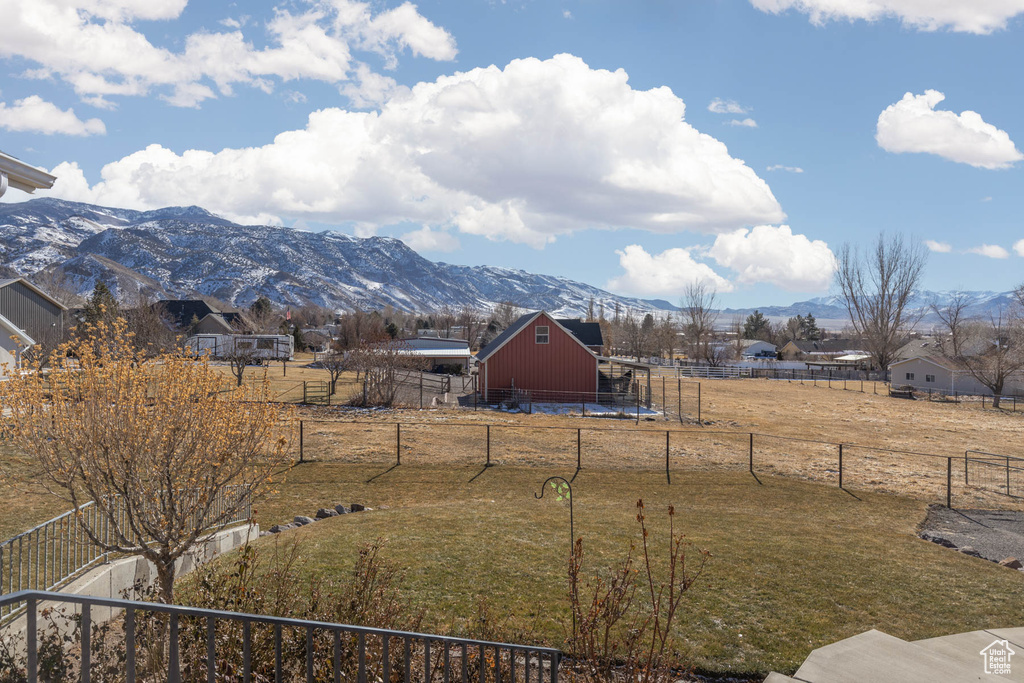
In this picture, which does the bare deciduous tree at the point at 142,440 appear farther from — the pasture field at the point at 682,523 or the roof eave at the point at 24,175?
the pasture field at the point at 682,523

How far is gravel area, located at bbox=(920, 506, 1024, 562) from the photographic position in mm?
11414

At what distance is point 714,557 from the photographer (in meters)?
9.65

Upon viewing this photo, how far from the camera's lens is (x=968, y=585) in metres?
8.86

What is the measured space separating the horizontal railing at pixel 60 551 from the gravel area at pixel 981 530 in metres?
12.4

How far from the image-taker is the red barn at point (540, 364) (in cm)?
3666

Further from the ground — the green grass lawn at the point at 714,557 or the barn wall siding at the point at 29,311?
the barn wall siding at the point at 29,311

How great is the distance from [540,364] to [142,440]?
3119 cm

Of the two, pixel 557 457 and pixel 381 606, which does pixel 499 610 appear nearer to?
pixel 381 606

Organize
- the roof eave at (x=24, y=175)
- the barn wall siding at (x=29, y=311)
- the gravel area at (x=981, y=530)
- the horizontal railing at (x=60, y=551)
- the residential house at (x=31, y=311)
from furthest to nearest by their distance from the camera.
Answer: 1. the barn wall siding at (x=29, y=311)
2. the residential house at (x=31, y=311)
3. the gravel area at (x=981, y=530)
4. the horizontal railing at (x=60, y=551)
5. the roof eave at (x=24, y=175)

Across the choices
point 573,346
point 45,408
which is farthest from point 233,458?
point 573,346

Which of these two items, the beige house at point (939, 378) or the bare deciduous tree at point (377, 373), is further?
the beige house at point (939, 378)

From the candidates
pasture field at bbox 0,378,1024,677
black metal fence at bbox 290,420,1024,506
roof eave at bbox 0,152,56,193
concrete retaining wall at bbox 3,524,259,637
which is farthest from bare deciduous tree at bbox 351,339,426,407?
roof eave at bbox 0,152,56,193

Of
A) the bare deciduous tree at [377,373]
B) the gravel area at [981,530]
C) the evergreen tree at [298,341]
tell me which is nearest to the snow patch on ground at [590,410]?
the bare deciduous tree at [377,373]

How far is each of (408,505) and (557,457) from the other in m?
7.01
